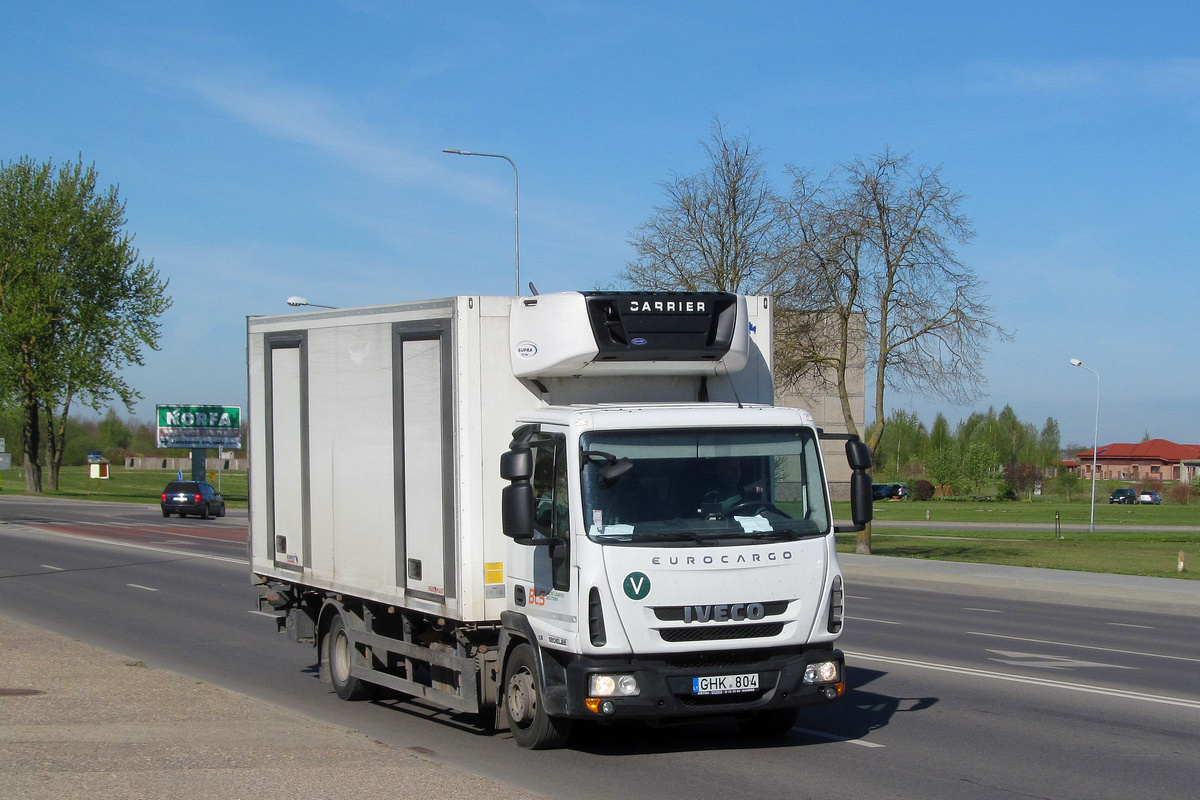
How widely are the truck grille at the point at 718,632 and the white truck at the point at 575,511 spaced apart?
0.01 m

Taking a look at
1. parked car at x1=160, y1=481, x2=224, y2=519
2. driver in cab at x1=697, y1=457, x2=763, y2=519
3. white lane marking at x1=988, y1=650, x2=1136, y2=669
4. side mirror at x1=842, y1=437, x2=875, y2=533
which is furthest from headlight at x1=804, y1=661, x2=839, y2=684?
parked car at x1=160, y1=481, x2=224, y2=519

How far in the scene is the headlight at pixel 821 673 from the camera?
25.1ft

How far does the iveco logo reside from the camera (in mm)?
7320

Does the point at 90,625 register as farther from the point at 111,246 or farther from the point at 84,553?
the point at 111,246

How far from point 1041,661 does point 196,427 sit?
218ft

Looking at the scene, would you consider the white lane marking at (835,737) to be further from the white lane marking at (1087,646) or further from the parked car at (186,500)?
the parked car at (186,500)

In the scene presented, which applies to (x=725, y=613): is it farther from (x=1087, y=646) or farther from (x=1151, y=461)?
(x=1151, y=461)

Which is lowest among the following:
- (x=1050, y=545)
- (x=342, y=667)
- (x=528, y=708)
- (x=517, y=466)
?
(x=1050, y=545)

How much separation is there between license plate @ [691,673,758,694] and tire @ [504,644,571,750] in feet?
3.37

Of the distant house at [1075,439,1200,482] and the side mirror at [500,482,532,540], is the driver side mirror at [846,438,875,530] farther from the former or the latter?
the distant house at [1075,439,1200,482]

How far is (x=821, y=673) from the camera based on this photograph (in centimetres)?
771

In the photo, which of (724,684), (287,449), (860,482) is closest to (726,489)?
(860,482)

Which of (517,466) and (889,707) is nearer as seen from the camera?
(517,466)

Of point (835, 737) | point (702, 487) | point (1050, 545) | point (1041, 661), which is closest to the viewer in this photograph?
point (702, 487)
